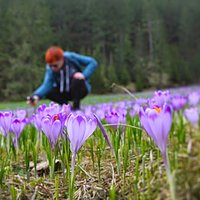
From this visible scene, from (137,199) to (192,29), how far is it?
4899 centimetres

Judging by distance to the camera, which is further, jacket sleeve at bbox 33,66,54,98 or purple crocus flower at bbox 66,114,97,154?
jacket sleeve at bbox 33,66,54,98

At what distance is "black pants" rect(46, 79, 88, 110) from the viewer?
233 inches

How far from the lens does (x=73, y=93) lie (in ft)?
19.5

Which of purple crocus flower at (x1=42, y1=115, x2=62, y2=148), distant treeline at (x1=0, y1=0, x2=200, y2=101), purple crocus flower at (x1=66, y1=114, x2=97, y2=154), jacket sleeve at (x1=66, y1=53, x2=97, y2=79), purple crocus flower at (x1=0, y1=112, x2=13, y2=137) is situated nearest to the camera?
purple crocus flower at (x1=66, y1=114, x2=97, y2=154)

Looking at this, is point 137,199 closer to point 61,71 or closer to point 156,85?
point 61,71

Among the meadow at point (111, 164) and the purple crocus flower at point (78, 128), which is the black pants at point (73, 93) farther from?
the purple crocus flower at point (78, 128)

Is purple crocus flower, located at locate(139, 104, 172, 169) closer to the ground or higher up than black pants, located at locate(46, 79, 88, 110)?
closer to the ground

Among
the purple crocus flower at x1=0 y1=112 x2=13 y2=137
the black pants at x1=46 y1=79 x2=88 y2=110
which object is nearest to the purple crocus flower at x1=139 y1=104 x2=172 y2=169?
the purple crocus flower at x1=0 y1=112 x2=13 y2=137

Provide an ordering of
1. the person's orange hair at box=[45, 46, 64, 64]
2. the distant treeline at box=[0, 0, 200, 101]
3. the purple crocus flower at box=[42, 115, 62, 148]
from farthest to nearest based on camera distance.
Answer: the distant treeline at box=[0, 0, 200, 101], the person's orange hair at box=[45, 46, 64, 64], the purple crocus flower at box=[42, 115, 62, 148]

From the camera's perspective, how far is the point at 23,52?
1132 inches

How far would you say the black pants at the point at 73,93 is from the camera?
5.91m

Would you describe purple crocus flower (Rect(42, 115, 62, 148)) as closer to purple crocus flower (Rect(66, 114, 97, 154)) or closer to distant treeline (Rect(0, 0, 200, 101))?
purple crocus flower (Rect(66, 114, 97, 154))

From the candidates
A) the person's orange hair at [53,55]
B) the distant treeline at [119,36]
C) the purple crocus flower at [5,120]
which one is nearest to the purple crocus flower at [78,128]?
the purple crocus flower at [5,120]

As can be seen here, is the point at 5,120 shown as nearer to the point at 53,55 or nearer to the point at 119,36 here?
the point at 53,55
